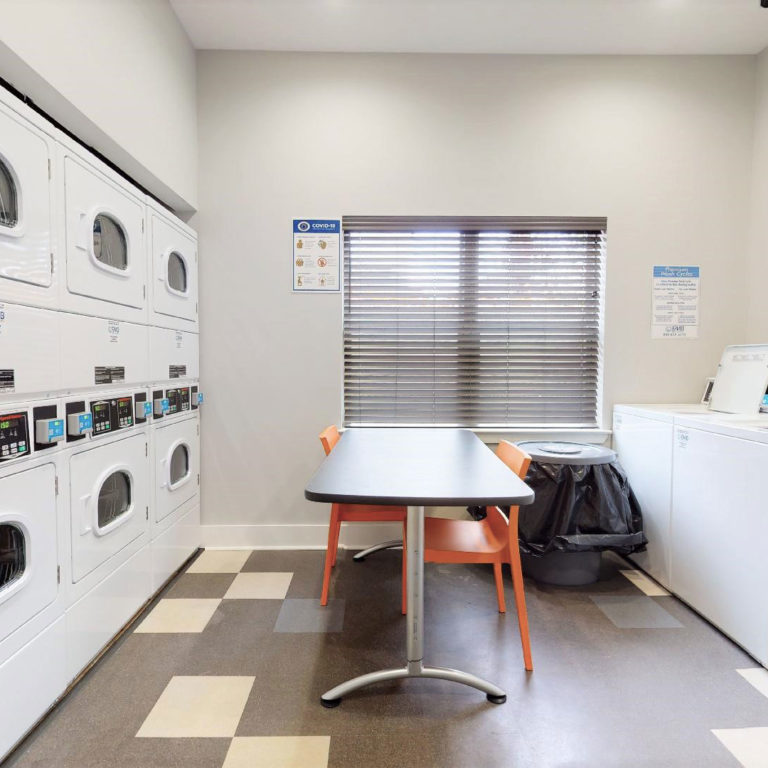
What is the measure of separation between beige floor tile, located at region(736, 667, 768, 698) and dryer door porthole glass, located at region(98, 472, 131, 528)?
8.56 feet

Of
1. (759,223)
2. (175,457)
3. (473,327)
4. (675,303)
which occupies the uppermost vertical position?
(759,223)

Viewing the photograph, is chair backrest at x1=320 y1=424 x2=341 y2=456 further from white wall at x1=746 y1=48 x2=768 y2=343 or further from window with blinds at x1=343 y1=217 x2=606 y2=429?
white wall at x1=746 y1=48 x2=768 y2=343

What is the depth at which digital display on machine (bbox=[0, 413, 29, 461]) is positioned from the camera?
4.51ft

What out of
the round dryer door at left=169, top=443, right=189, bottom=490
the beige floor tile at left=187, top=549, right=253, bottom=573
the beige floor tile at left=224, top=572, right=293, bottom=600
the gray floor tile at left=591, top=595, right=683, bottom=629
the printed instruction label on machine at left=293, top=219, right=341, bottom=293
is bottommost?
the beige floor tile at left=187, top=549, right=253, bottom=573

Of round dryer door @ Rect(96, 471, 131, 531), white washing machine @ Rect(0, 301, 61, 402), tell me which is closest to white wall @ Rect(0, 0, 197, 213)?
white washing machine @ Rect(0, 301, 61, 402)

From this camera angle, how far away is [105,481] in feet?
6.48

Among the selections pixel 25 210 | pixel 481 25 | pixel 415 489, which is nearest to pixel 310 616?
pixel 415 489

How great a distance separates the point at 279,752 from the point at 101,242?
199 centimetres

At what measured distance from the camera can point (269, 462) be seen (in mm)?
3076

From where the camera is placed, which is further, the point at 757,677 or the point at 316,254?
the point at 316,254

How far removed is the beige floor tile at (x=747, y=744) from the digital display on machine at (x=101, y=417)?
2.45 meters

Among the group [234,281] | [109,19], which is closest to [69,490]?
[234,281]

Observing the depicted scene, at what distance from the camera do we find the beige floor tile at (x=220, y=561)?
2752 millimetres

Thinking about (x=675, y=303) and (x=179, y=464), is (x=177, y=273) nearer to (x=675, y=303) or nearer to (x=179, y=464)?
(x=179, y=464)
